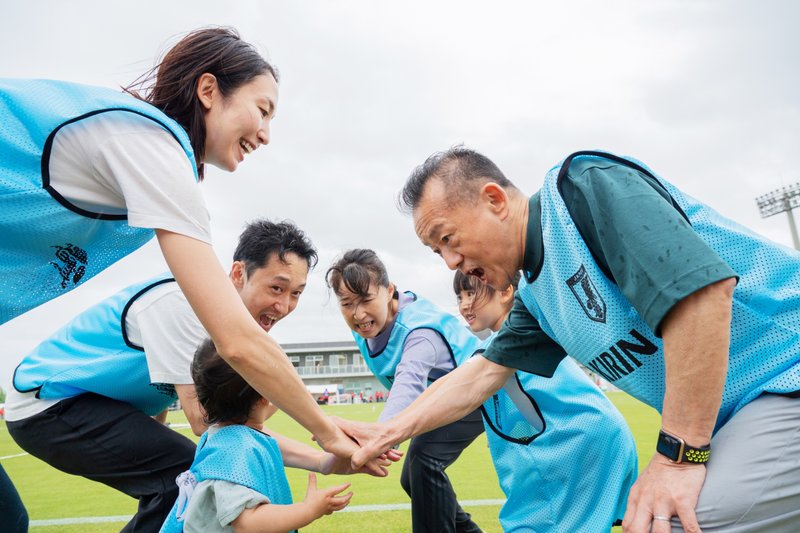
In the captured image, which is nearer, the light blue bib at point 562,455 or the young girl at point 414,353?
the light blue bib at point 562,455

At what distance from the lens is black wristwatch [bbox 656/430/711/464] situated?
5.55ft

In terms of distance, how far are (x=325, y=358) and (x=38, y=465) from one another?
65664mm

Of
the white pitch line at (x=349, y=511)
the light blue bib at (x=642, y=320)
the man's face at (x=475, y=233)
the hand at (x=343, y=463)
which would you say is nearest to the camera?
the light blue bib at (x=642, y=320)

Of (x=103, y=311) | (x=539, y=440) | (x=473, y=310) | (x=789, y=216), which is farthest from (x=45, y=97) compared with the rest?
(x=789, y=216)

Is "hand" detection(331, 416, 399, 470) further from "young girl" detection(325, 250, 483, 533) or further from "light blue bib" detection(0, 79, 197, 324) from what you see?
"light blue bib" detection(0, 79, 197, 324)

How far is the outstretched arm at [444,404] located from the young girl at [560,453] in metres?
0.32

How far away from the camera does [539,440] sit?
3.18m

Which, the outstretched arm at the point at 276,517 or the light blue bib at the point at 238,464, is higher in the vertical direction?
the light blue bib at the point at 238,464

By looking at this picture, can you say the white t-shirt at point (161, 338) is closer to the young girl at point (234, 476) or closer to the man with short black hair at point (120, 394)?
the man with short black hair at point (120, 394)

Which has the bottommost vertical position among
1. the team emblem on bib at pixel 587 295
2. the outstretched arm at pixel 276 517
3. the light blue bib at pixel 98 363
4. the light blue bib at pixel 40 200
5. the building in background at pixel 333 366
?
the building in background at pixel 333 366

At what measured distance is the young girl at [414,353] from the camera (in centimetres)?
398

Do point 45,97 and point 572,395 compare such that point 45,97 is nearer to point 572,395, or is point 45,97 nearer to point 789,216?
point 572,395

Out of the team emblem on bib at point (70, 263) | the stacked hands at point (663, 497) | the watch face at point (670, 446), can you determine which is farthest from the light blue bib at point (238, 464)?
the watch face at point (670, 446)

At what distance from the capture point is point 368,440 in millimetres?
3197
